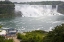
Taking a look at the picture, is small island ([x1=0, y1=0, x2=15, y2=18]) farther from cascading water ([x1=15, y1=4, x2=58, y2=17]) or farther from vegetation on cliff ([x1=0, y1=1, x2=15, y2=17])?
cascading water ([x1=15, y1=4, x2=58, y2=17])

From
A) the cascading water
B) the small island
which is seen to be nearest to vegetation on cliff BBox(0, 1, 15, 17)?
the small island

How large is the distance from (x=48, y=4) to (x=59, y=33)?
4475 cm

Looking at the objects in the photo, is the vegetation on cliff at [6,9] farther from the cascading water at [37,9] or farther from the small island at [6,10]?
the cascading water at [37,9]

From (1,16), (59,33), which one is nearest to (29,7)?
(1,16)

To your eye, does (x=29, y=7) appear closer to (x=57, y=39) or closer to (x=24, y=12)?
(x=24, y=12)

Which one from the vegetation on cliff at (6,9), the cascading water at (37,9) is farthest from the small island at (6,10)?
the cascading water at (37,9)

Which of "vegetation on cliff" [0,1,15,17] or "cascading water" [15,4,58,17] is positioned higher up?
"vegetation on cliff" [0,1,15,17]

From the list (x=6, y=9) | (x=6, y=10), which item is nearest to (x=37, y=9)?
(x=6, y=9)

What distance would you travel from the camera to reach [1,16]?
121 ft

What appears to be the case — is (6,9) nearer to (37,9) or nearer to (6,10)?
(6,10)

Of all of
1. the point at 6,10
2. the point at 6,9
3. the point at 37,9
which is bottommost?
the point at 37,9

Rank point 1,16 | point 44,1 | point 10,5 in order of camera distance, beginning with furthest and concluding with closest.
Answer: point 44,1 < point 10,5 < point 1,16

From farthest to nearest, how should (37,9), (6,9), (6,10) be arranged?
(37,9), (6,9), (6,10)

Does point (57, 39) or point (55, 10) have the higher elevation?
point (57, 39)
